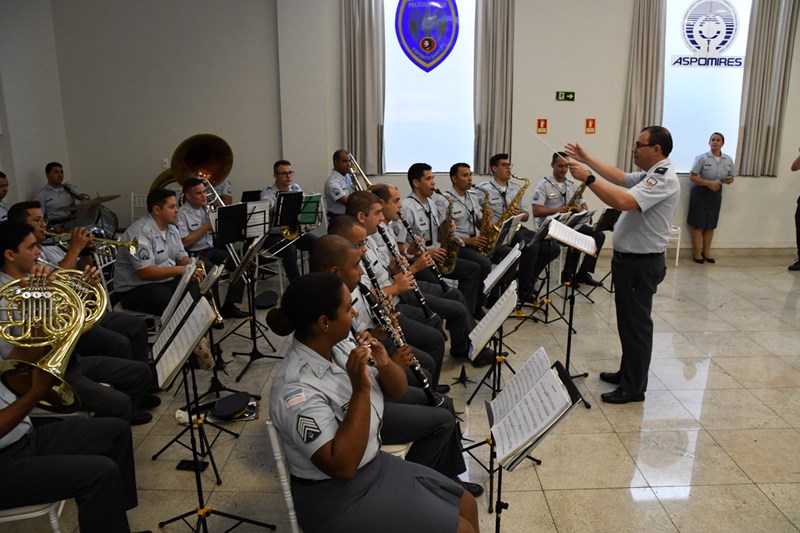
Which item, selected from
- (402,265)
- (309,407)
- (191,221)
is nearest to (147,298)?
(191,221)

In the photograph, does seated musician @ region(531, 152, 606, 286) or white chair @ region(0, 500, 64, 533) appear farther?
seated musician @ region(531, 152, 606, 286)

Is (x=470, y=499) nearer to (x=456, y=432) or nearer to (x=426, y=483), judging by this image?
(x=426, y=483)

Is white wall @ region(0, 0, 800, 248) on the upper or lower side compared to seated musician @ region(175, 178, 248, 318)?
upper

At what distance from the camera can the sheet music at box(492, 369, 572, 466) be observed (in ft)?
7.43

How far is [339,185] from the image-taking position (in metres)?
7.38

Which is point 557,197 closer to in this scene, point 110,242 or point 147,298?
point 147,298

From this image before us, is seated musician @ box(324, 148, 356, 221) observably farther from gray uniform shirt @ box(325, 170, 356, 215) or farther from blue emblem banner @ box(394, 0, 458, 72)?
blue emblem banner @ box(394, 0, 458, 72)

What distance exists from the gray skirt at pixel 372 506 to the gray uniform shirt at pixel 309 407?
0.19ft

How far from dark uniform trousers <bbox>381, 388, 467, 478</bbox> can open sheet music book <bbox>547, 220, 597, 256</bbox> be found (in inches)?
58.8

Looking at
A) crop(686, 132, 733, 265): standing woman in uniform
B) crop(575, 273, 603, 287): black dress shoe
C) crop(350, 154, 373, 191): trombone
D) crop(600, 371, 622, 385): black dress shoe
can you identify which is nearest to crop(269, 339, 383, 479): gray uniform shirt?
crop(600, 371, 622, 385): black dress shoe

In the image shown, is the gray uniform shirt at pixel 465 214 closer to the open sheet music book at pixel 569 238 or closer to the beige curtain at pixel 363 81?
the open sheet music book at pixel 569 238

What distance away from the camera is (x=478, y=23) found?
793cm

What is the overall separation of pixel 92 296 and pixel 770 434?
3950 mm

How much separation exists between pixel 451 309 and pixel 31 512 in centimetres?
294
